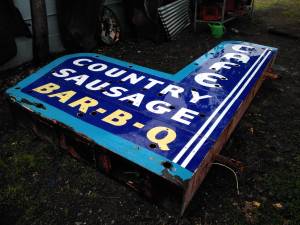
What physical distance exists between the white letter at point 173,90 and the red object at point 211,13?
3.86 meters

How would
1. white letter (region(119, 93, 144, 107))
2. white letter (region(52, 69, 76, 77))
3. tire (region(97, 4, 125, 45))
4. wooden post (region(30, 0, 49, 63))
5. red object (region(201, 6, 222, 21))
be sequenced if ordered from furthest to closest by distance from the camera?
red object (region(201, 6, 222, 21)), tire (region(97, 4, 125, 45)), wooden post (region(30, 0, 49, 63)), white letter (region(52, 69, 76, 77)), white letter (region(119, 93, 144, 107))

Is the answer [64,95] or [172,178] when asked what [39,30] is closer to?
[64,95]

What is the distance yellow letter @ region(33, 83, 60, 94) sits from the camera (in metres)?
2.65

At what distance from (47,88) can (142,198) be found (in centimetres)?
147

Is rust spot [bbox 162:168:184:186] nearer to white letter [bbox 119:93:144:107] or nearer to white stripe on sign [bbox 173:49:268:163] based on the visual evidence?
white stripe on sign [bbox 173:49:268:163]

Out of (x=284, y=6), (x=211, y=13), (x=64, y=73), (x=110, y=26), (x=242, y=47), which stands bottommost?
(x=64, y=73)

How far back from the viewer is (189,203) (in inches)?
84.3

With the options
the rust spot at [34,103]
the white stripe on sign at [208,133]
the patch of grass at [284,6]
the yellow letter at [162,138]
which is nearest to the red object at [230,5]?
the patch of grass at [284,6]

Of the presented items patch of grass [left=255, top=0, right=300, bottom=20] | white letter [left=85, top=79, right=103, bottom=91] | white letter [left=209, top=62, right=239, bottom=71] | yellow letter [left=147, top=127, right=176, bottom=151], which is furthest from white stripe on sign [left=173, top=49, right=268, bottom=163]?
patch of grass [left=255, top=0, right=300, bottom=20]

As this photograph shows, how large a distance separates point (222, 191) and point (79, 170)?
4.23 ft

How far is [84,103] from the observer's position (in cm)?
246

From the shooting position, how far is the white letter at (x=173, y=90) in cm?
263

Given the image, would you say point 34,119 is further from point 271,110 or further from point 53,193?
point 271,110

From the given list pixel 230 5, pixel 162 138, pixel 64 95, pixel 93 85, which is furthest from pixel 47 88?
pixel 230 5
